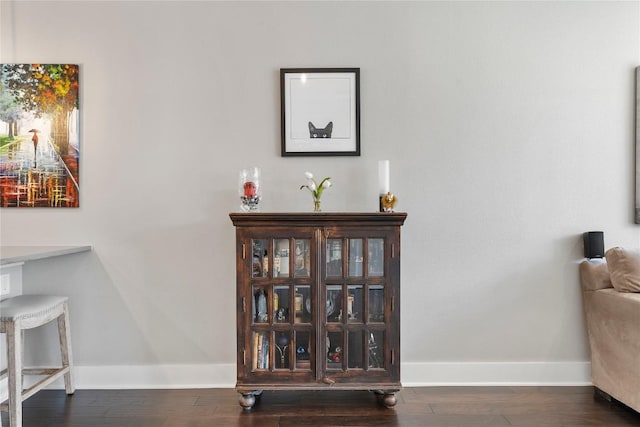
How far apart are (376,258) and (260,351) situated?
31.9 inches

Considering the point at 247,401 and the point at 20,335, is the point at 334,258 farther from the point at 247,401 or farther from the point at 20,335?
the point at 20,335

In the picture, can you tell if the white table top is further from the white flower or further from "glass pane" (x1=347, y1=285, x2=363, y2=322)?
"glass pane" (x1=347, y1=285, x2=363, y2=322)

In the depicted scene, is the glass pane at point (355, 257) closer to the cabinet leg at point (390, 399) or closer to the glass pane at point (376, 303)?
the glass pane at point (376, 303)

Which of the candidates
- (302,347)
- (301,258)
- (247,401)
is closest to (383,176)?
(301,258)

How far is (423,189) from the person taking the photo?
9.21 ft

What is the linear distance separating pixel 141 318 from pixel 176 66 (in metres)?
1.60

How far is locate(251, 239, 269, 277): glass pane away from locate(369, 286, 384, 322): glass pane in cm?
58

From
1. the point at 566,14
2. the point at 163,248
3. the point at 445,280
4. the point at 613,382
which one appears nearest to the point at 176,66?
the point at 163,248

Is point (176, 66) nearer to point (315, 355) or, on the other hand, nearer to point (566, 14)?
point (315, 355)

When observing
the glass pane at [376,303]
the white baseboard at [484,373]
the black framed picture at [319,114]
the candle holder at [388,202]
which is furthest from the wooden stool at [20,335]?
the white baseboard at [484,373]

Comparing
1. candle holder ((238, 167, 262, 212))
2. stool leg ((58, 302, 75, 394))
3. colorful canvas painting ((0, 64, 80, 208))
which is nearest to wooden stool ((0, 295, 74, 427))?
stool leg ((58, 302, 75, 394))

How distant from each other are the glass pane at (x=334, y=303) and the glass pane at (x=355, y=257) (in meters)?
0.13

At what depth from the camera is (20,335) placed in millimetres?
2182

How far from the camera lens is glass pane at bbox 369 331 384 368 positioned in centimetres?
242
